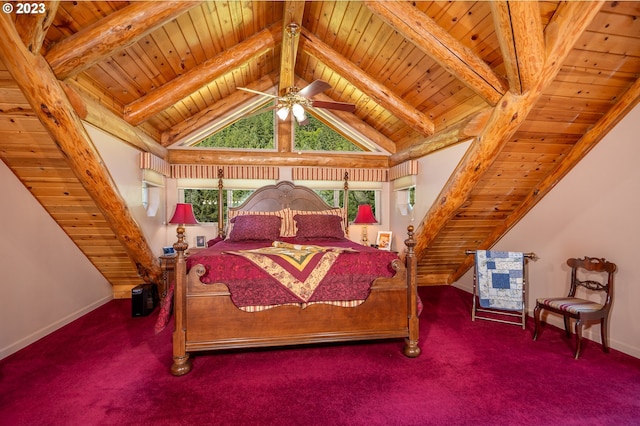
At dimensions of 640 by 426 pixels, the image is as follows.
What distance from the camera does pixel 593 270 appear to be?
9.07 ft

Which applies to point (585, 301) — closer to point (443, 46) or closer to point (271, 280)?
point (443, 46)

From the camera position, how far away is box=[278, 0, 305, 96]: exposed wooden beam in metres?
3.10

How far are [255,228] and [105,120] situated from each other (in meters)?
1.89

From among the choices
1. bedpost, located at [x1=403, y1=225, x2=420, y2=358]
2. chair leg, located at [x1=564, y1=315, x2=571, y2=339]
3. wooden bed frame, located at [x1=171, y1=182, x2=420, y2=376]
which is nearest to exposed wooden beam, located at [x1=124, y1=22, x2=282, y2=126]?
wooden bed frame, located at [x1=171, y1=182, x2=420, y2=376]

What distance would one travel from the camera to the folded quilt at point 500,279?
130 inches

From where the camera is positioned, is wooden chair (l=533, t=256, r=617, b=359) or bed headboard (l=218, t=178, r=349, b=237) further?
bed headboard (l=218, t=178, r=349, b=237)

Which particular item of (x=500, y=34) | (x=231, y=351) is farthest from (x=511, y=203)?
(x=231, y=351)

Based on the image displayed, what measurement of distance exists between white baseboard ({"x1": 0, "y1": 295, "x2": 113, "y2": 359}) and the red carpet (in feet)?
0.23

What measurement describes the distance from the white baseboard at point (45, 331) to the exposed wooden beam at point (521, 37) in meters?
4.37

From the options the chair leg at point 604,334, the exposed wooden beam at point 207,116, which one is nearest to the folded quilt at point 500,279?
the chair leg at point 604,334

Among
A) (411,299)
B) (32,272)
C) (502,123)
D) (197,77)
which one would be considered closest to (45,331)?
(32,272)

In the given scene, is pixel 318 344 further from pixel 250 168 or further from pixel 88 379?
pixel 250 168

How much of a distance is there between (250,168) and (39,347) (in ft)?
10.6

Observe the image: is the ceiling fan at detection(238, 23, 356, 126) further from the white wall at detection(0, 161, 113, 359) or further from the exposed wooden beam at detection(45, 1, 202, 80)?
the white wall at detection(0, 161, 113, 359)
